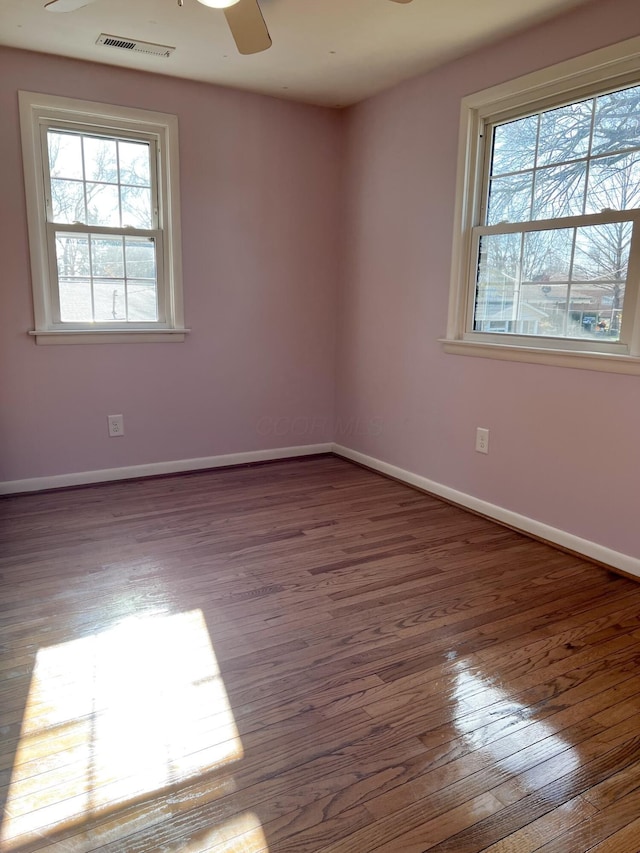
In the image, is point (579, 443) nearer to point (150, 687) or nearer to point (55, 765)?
point (150, 687)

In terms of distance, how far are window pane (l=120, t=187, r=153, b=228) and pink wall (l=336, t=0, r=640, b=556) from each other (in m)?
1.44

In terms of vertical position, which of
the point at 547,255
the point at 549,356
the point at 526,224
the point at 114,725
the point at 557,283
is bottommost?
the point at 114,725

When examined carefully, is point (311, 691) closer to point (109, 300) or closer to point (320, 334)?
point (109, 300)

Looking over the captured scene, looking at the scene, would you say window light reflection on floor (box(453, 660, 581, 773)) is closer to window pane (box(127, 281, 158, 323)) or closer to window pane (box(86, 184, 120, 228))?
window pane (box(127, 281, 158, 323))

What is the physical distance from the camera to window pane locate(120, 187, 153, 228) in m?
3.75

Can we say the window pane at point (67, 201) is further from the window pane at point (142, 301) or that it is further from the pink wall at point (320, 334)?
the window pane at point (142, 301)

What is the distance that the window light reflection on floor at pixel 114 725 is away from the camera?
4.81ft

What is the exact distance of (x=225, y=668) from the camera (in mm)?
1979

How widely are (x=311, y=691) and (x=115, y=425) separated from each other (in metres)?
2.56

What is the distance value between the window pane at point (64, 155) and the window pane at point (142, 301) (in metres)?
0.70

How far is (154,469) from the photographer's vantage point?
4.07 m

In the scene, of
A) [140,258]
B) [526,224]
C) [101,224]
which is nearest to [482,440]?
[526,224]

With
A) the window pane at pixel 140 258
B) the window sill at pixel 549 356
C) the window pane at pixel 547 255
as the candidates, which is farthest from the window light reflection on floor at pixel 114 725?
the window pane at pixel 140 258

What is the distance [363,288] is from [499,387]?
4.76 feet
